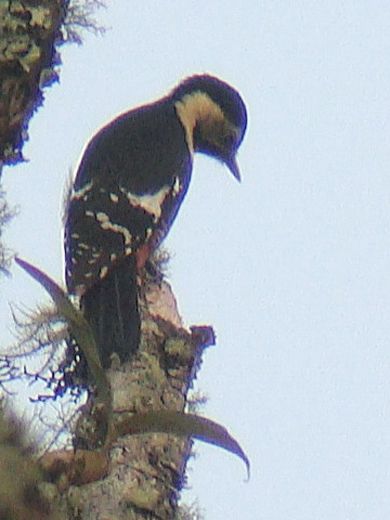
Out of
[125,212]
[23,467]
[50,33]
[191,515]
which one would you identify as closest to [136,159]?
[125,212]

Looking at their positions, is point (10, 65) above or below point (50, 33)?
below

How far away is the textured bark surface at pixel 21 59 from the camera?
1286 millimetres

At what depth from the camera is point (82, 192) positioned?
4.01m

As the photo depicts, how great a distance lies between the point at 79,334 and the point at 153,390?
1.01m

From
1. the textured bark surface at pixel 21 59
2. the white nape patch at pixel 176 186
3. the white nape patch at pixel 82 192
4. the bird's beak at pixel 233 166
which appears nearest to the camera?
the textured bark surface at pixel 21 59

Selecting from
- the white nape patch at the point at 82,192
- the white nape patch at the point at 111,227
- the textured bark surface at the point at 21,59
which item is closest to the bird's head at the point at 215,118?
the white nape patch at the point at 82,192

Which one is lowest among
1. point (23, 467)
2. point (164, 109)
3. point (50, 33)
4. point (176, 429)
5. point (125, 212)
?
point (23, 467)

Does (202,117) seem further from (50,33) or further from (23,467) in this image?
(23,467)

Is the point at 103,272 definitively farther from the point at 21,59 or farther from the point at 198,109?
the point at 21,59

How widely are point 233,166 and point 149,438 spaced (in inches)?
106

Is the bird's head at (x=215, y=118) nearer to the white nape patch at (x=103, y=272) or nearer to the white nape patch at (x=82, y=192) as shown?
the white nape patch at (x=82, y=192)

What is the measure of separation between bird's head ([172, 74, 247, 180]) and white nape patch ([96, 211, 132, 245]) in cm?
90

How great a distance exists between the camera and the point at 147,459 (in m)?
2.06

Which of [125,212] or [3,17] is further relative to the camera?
[125,212]
